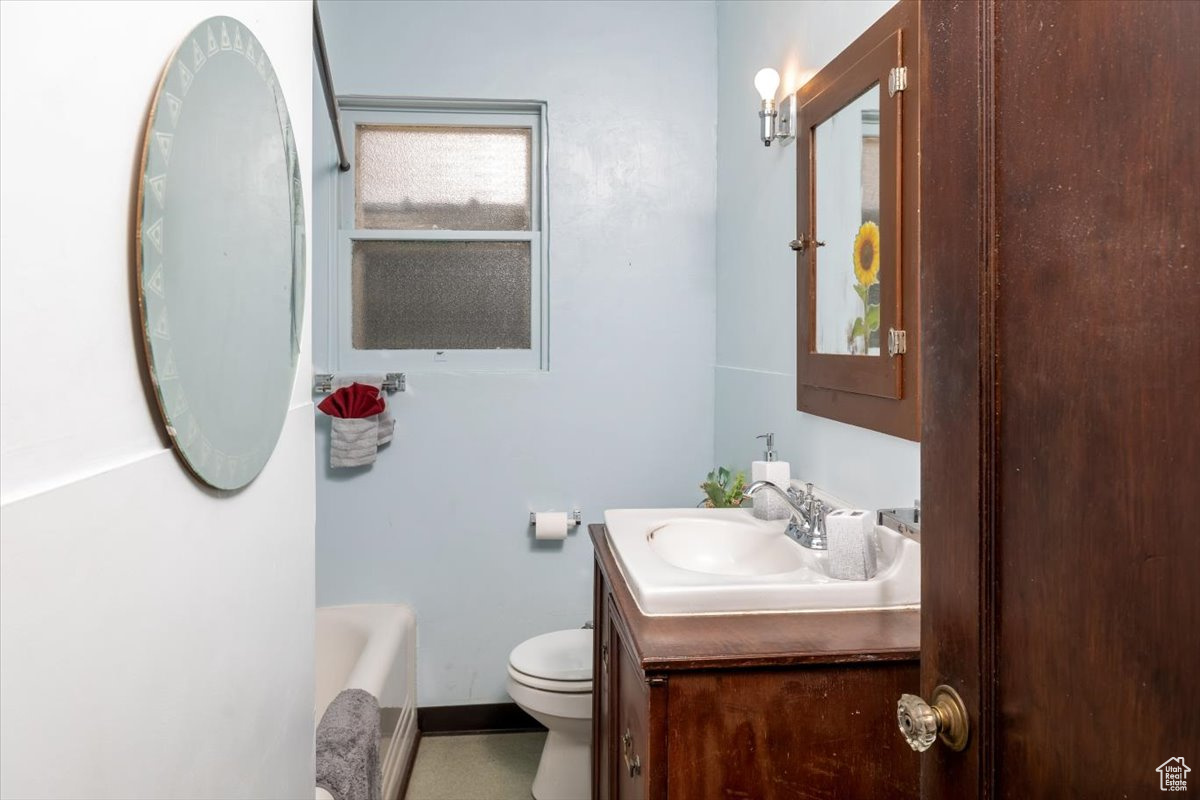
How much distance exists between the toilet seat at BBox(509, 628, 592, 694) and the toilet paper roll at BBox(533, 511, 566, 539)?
357 millimetres

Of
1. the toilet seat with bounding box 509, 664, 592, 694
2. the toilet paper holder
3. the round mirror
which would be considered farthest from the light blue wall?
the round mirror

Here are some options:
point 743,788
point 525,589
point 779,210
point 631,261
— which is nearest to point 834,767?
point 743,788

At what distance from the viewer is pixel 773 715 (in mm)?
1156

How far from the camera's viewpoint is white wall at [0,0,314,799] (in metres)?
0.54

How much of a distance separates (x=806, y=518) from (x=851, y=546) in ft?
0.80

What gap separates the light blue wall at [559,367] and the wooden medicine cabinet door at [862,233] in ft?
3.04

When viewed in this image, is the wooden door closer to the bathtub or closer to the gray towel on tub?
the gray towel on tub

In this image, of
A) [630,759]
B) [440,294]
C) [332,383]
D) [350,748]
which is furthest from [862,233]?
[332,383]

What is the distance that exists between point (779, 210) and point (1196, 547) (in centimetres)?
183

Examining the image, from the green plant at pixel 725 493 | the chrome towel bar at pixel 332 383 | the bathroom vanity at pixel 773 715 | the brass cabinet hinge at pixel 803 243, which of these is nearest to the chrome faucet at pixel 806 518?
the green plant at pixel 725 493

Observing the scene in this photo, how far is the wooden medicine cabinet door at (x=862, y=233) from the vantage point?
58.7 inches

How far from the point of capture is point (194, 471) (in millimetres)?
823

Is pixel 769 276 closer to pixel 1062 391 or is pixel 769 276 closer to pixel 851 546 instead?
pixel 851 546

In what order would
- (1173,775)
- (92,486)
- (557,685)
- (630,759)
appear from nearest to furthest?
(1173,775)
(92,486)
(630,759)
(557,685)
